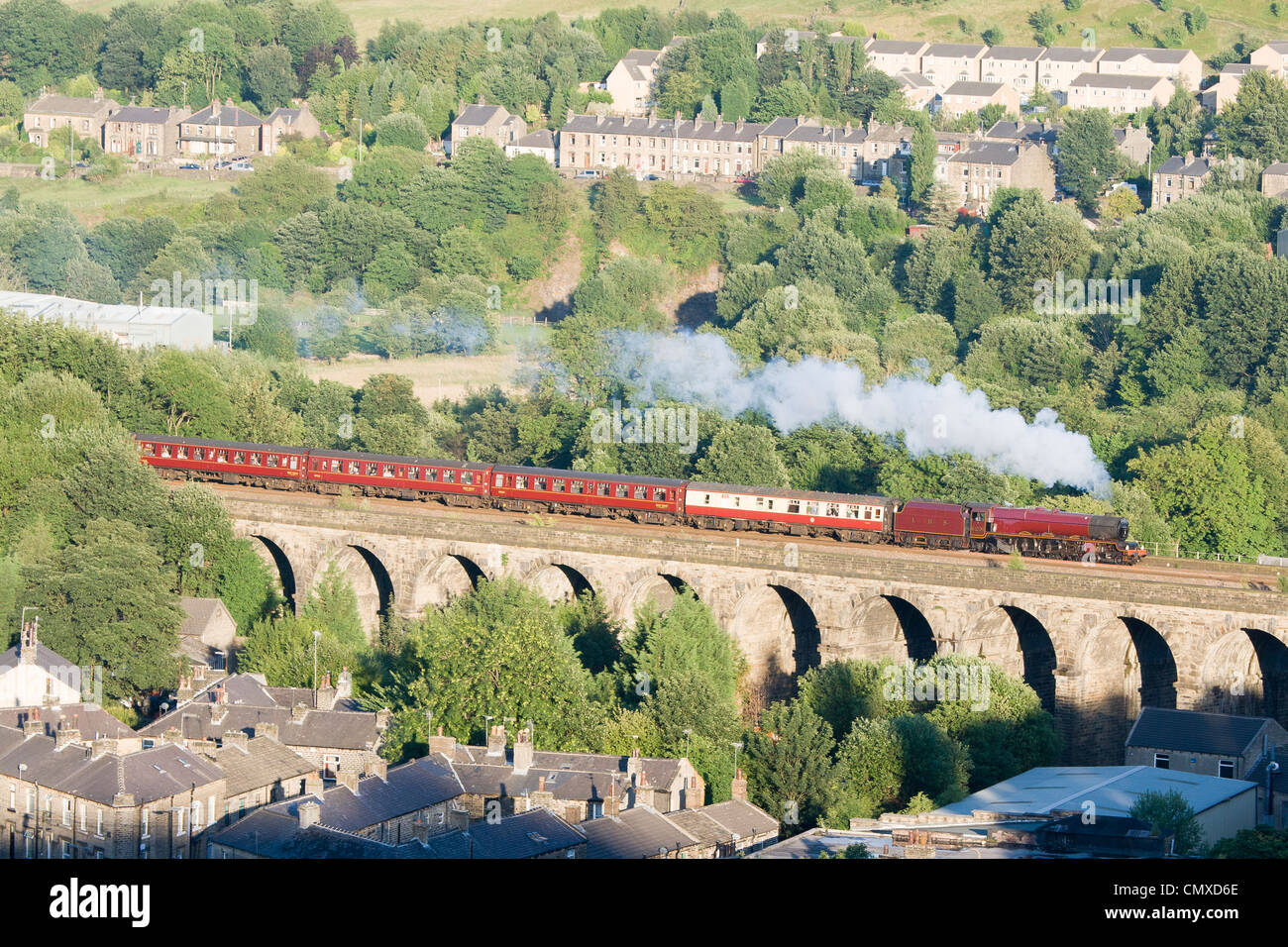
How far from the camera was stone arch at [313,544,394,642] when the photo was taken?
245ft

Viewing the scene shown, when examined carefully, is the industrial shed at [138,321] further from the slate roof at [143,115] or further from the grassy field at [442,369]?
the slate roof at [143,115]

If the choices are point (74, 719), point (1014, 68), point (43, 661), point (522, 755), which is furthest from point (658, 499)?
point (1014, 68)

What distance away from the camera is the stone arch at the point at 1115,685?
60000 millimetres

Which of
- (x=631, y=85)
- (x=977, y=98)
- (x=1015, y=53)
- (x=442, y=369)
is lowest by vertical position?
(x=442, y=369)

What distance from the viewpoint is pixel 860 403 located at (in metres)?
88.4

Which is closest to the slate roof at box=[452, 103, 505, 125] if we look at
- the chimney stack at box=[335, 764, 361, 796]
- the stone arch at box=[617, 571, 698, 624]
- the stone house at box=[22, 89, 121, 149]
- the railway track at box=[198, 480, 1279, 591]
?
the stone house at box=[22, 89, 121, 149]

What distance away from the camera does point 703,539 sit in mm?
66875

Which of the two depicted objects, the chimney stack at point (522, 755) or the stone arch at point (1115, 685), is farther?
the stone arch at point (1115, 685)

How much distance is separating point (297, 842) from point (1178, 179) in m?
118

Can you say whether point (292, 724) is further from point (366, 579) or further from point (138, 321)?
point (138, 321)

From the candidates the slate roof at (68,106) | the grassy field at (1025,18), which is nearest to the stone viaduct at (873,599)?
the slate roof at (68,106)

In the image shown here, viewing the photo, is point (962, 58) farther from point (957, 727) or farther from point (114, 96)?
point (957, 727)

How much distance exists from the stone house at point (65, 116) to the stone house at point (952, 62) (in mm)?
75017

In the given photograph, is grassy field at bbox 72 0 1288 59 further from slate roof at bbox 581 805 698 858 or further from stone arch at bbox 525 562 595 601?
slate roof at bbox 581 805 698 858
